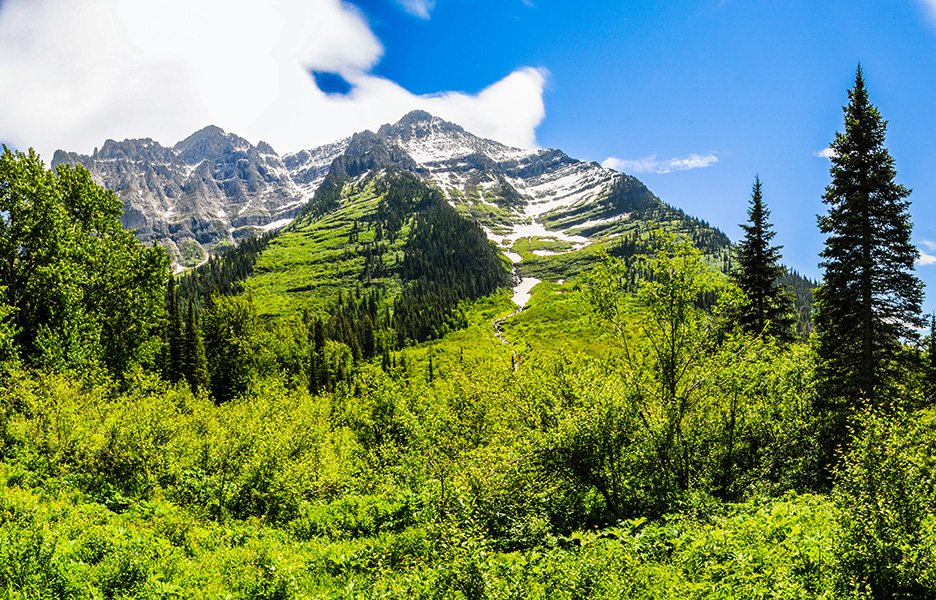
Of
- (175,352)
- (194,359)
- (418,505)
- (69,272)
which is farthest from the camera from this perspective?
(175,352)

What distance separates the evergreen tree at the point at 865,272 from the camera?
74.5 feet

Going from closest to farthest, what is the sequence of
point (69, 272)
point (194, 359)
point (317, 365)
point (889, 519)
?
point (889, 519), point (69, 272), point (194, 359), point (317, 365)

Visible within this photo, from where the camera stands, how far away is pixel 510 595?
823cm

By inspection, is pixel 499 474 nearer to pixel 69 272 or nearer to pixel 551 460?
pixel 551 460

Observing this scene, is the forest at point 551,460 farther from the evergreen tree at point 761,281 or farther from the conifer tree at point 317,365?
the conifer tree at point 317,365

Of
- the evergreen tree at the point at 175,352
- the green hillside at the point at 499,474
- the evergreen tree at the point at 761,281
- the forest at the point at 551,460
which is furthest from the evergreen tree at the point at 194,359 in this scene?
the evergreen tree at the point at 761,281

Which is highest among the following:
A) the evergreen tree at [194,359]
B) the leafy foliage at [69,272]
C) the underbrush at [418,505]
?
the leafy foliage at [69,272]

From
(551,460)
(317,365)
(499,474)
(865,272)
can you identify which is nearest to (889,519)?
(551,460)

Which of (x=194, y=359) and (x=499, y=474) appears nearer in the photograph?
(x=499, y=474)

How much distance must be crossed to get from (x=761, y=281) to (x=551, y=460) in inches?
1207

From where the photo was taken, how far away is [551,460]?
14781 millimetres

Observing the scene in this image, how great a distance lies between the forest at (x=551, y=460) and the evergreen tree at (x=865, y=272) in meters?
0.13

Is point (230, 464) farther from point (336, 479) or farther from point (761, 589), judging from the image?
point (761, 589)

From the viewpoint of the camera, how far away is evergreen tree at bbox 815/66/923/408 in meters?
22.7
